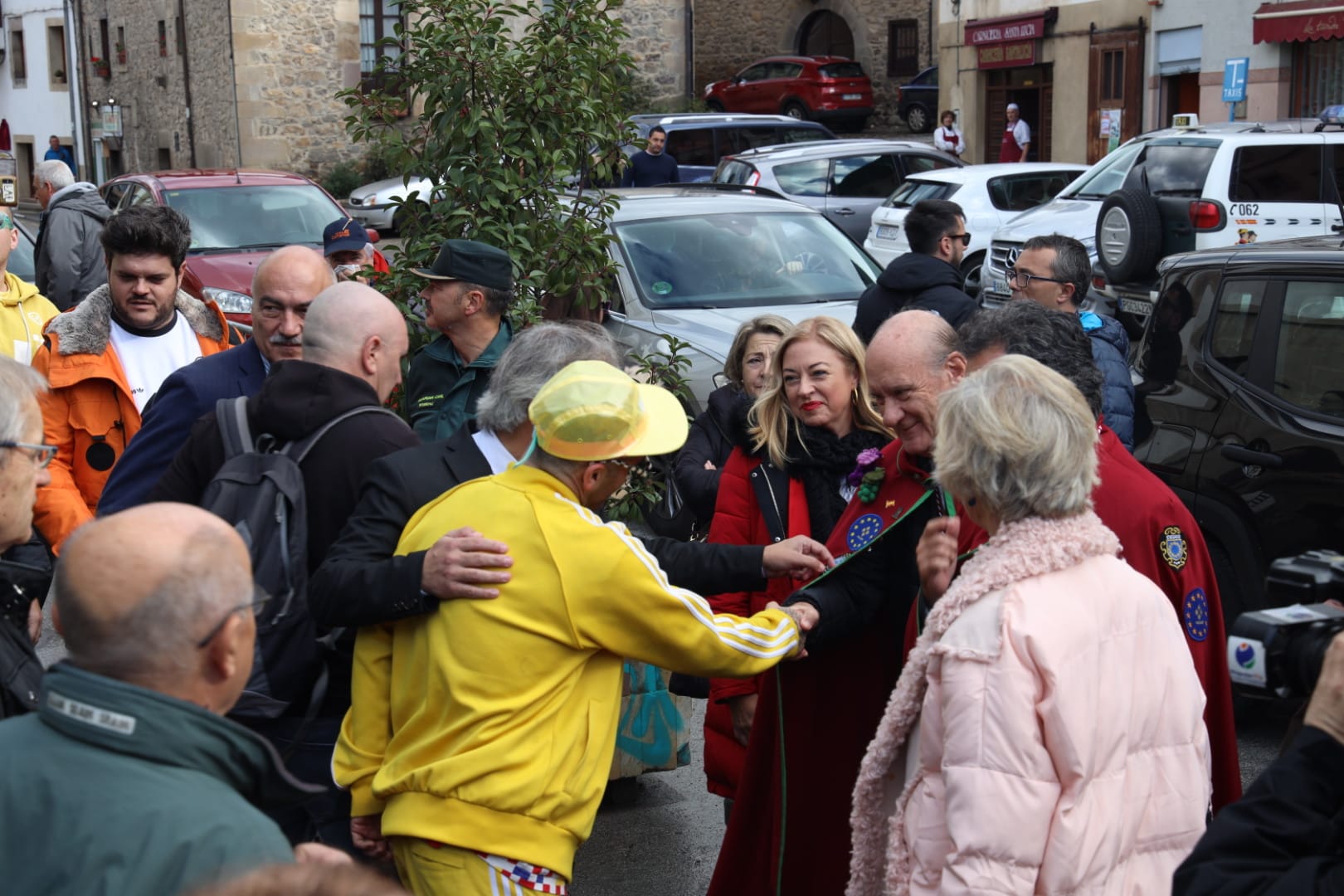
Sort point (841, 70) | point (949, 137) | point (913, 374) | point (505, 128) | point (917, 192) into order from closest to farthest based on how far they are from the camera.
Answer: point (913, 374), point (505, 128), point (917, 192), point (949, 137), point (841, 70)

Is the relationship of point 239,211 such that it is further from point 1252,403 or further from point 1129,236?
point 1252,403

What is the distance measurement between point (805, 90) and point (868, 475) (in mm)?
32609

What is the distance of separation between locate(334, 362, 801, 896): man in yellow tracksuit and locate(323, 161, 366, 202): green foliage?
97.5 feet

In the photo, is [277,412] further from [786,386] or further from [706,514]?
[706,514]

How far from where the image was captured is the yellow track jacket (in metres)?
2.87

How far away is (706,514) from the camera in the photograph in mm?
5824

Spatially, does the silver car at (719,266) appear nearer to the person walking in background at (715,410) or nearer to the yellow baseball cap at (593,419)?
the person walking in background at (715,410)

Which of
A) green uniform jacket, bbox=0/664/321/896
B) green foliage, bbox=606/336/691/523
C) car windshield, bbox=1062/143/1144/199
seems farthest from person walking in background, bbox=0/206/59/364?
car windshield, bbox=1062/143/1144/199

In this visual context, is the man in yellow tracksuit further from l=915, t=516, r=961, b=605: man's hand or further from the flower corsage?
the flower corsage

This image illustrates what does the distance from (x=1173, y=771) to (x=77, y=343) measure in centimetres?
392

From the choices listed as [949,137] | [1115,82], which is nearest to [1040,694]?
[1115,82]

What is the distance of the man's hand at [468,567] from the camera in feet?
9.34

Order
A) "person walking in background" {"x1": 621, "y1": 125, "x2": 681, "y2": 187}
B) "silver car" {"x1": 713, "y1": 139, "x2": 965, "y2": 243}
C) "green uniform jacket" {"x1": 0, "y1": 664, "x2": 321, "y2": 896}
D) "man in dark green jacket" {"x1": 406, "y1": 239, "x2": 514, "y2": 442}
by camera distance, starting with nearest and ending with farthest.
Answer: "green uniform jacket" {"x1": 0, "y1": 664, "x2": 321, "y2": 896} < "man in dark green jacket" {"x1": 406, "y1": 239, "x2": 514, "y2": 442} < "person walking in background" {"x1": 621, "y1": 125, "x2": 681, "y2": 187} < "silver car" {"x1": 713, "y1": 139, "x2": 965, "y2": 243}

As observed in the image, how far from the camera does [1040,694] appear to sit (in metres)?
2.63
